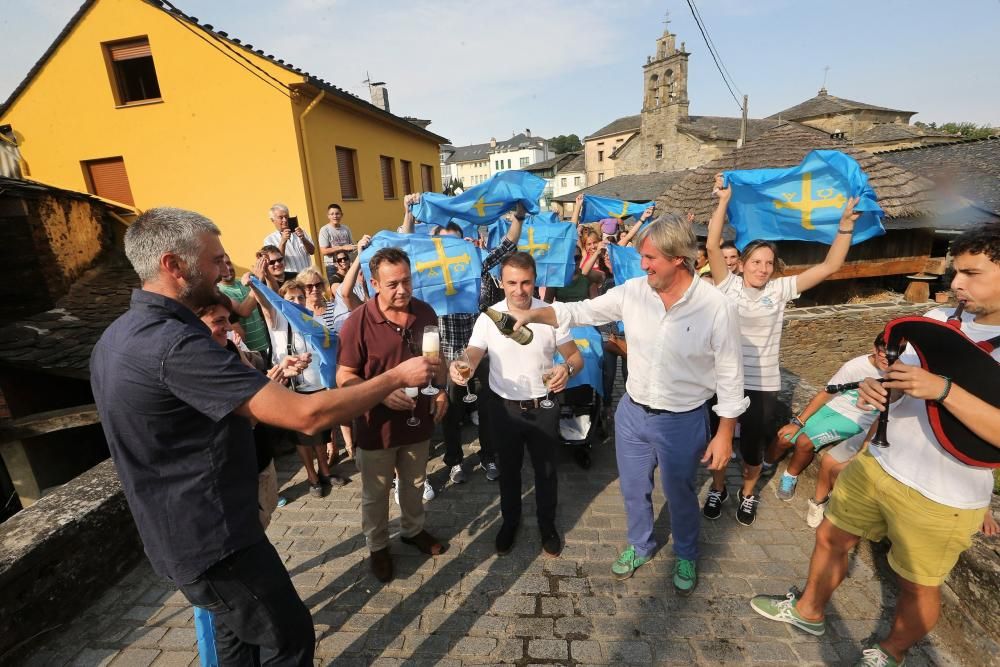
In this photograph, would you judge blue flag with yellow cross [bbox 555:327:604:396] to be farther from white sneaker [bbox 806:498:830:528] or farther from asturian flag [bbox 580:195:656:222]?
asturian flag [bbox 580:195:656:222]

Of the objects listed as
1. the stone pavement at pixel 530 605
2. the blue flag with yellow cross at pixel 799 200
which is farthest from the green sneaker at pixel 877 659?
→ the blue flag with yellow cross at pixel 799 200

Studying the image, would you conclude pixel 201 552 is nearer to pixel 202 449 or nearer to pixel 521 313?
pixel 202 449

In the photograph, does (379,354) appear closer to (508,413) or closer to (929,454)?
(508,413)

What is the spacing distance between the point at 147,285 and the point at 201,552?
110 centimetres

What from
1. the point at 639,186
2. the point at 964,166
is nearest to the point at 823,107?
the point at 639,186

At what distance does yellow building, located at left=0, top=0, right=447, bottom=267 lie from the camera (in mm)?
11133

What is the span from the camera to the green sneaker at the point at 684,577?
3055 millimetres

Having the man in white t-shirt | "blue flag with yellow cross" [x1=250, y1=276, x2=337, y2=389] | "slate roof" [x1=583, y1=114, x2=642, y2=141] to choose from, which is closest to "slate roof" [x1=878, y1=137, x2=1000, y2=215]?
the man in white t-shirt

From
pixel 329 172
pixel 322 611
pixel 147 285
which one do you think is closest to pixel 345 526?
pixel 322 611

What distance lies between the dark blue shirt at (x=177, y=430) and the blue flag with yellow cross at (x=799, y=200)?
A: 17.0ft

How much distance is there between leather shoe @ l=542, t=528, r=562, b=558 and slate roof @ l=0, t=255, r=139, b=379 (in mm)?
6615

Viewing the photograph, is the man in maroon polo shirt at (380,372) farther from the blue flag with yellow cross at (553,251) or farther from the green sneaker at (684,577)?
the blue flag with yellow cross at (553,251)

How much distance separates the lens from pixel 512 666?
263 cm

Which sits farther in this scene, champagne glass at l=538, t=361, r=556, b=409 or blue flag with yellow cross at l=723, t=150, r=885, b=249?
blue flag with yellow cross at l=723, t=150, r=885, b=249
